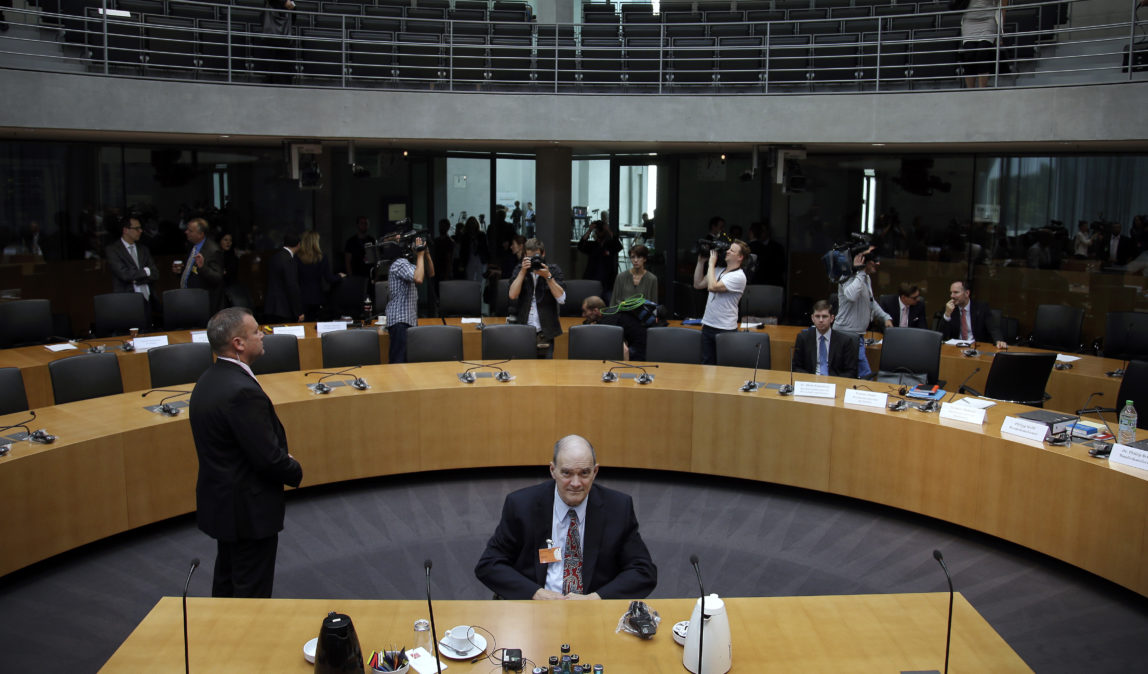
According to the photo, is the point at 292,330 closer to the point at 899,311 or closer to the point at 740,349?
the point at 740,349

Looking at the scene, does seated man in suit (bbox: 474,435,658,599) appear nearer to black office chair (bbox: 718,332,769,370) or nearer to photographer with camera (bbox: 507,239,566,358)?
black office chair (bbox: 718,332,769,370)

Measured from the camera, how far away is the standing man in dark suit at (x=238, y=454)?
431cm

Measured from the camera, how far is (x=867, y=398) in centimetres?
695

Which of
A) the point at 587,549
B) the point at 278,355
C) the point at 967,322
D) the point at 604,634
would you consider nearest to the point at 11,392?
the point at 278,355

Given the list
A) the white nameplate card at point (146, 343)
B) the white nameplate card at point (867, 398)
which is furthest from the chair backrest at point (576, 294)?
the white nameplate card at point (867, 398)

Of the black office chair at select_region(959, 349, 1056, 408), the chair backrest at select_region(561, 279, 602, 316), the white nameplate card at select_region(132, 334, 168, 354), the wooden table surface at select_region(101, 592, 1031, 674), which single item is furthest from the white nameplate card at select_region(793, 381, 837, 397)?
the white nameplate card at select_region(132, 334, 168, 354)

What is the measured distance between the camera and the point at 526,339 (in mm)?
8812

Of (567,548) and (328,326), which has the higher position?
(328,326)

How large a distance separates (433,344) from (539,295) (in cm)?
118

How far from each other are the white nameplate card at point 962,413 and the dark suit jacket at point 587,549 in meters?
3.42

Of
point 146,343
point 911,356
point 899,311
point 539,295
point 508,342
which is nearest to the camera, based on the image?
point 911,356

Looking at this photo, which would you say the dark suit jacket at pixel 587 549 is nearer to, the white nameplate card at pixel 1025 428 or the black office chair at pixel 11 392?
the white nameplate card at pixel 1025 428

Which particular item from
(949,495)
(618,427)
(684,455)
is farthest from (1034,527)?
(618,427)

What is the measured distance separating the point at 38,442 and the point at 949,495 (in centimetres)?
589
